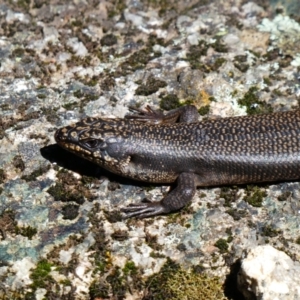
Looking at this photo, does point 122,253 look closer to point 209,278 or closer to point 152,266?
point 152,266

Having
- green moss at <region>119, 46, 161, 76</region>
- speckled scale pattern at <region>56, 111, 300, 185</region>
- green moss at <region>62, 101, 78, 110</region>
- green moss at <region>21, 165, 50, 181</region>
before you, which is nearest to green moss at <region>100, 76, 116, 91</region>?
green moss at <region>119, 46, 161, 76</region>

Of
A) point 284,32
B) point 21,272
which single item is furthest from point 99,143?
point 284,32

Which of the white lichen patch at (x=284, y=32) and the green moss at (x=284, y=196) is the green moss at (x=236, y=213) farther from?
the white lichen patch at (x=284, y=32)

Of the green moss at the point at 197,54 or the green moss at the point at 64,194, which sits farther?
the green moss at the point at 197,54

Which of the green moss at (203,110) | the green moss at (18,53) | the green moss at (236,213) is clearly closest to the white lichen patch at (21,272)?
the green moss at (236,213)

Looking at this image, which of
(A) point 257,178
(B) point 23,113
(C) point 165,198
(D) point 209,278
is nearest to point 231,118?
(A) point 257,178

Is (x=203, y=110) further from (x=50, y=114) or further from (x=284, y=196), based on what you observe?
(x=50, y=114)

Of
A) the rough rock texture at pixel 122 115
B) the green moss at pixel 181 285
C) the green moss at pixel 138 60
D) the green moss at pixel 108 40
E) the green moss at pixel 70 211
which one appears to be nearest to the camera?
the green moss at pixel 181 285
